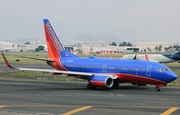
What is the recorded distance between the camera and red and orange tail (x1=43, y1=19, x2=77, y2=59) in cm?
5006

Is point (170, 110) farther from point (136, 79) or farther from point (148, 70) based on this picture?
point (136, 79)

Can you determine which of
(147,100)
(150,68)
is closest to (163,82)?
(150,68)

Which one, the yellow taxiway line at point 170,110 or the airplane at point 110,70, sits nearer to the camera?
the yellow taxiway line at point 170,110

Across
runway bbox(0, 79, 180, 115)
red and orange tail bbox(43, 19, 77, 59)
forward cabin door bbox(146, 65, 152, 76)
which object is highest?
red and orange tail bbox(43, 19, 77, 59)

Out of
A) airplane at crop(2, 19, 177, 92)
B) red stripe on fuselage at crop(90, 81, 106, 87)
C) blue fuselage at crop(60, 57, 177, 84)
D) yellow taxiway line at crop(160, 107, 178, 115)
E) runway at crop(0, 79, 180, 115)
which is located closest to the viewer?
yellow taxiway line at crop(160, 107, 178, 115)

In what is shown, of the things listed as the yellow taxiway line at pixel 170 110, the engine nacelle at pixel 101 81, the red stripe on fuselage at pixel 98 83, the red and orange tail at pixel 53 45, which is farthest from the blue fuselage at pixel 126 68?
the yellow taxiway line at pixel 170 110

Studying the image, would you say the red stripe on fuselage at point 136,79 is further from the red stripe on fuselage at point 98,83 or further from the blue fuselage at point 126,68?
the red stripe on fuselage at point 98,83

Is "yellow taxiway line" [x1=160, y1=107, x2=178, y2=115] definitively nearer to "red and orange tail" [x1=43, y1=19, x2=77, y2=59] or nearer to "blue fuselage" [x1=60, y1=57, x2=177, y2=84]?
"blue fuselage" [x1=60, y1=57, x2=177, y2=84]

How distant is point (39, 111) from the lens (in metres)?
25.7

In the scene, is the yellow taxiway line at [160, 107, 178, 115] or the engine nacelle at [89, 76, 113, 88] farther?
the engine nacelle at [89, 76, 113, 88]

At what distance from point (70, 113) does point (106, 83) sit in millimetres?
17022

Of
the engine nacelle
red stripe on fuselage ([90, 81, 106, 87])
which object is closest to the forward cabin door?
the engine nacelle

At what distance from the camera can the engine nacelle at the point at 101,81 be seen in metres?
41.2

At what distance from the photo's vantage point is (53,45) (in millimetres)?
50281
